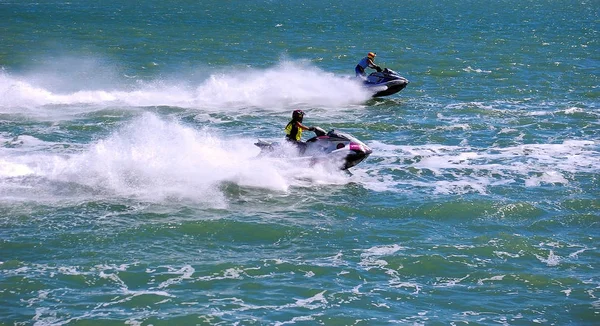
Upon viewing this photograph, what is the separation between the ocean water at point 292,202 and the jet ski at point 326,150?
13.7 inches

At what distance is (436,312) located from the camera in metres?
15.0

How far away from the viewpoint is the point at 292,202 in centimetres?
2120

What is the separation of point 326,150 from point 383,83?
1315cm

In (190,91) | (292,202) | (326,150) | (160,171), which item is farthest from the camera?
(190,91)

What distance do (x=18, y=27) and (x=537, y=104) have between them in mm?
47924

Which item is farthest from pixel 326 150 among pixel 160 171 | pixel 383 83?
pixel 383 83

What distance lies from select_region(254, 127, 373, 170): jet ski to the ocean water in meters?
0.35

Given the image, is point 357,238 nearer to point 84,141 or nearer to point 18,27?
point 84,141

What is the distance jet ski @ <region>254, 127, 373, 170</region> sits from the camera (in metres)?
23.1

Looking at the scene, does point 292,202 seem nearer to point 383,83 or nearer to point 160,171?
point 160,171

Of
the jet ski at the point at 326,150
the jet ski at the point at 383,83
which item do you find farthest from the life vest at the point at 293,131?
the jet ski at the point at 383,83

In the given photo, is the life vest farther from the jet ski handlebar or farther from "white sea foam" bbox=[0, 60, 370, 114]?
"white sea foam" bbox=[0, 60, 370, 114]

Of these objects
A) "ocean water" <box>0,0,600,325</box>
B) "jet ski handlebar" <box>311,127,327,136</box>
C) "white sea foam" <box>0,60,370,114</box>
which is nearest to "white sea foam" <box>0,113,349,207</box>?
"ocean water" <box>0,0,600,325</box>

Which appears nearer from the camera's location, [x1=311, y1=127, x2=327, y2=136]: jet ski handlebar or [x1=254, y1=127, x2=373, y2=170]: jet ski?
[x1=254, y1=127, x2=373, y2=170]: jet ski
